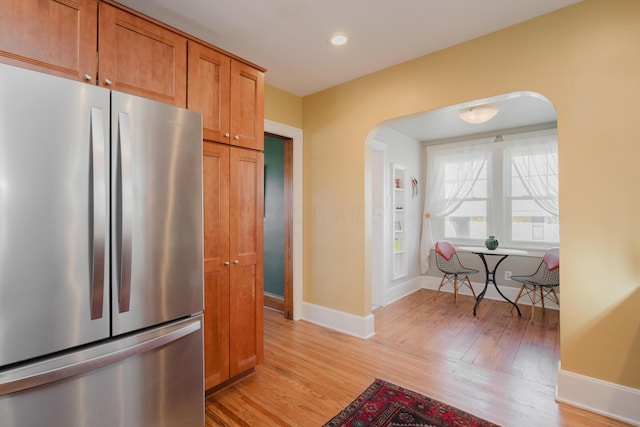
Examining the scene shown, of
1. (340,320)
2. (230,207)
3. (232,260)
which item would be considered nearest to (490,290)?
(340,320)

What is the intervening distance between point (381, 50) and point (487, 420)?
2.92 metres

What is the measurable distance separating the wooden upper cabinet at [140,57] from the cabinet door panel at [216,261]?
0.44m

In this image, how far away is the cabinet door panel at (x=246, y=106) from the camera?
2275 mm

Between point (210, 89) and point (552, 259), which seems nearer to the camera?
point (210, 89)

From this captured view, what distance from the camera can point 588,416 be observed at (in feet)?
6.36

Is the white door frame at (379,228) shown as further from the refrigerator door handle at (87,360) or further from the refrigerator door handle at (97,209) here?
the refrigerator door handle at (97,209)

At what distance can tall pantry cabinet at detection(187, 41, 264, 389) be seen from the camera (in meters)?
2.09

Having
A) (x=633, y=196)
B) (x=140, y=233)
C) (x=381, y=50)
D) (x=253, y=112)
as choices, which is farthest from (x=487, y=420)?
(x=381, y=50)

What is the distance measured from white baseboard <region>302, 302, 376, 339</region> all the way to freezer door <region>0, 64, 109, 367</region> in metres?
2.43

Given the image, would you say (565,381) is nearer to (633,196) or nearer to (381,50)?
(633,196)

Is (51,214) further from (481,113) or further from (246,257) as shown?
(481,113)

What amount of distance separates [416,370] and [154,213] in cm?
234

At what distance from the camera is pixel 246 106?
2369 mm

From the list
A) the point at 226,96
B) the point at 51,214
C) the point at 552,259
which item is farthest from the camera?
the point at 552,259
